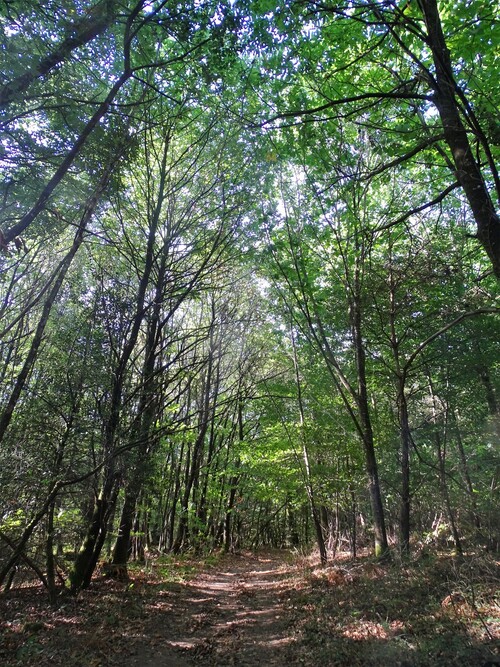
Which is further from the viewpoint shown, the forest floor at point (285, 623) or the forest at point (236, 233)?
the forest floor at point (285, 623)

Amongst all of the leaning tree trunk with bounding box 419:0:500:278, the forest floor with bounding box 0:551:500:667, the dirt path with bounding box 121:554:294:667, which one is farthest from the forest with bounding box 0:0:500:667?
the dirt path with bounding box 121:554:294:667

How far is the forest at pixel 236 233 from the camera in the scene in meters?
3.81

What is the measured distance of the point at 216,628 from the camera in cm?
677

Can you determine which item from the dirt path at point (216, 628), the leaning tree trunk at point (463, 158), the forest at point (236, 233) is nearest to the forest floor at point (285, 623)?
the dirt path at point (216, 628)

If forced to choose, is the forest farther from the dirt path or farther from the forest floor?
the dirt path

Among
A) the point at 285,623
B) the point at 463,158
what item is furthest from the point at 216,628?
the point at 463,158

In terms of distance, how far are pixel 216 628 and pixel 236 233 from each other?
813 centimetres

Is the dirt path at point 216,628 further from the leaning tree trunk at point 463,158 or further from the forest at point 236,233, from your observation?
the leaning tree trunk at point 463,158

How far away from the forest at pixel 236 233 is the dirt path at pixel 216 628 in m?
1.85

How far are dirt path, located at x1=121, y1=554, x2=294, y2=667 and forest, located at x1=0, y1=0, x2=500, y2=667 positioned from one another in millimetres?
1850

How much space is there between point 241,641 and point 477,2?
8852 mm

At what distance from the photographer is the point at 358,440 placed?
10.5m

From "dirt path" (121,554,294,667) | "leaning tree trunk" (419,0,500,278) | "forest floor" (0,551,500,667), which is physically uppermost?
"leaning tree trunk" (419,0,500,278)

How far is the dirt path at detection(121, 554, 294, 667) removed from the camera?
17.6 ft
